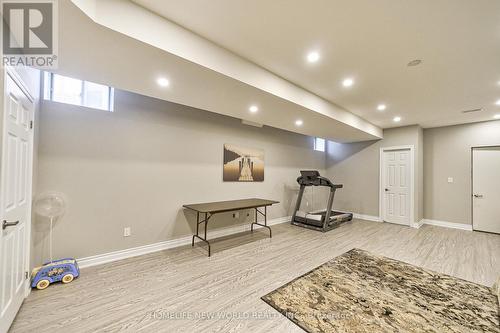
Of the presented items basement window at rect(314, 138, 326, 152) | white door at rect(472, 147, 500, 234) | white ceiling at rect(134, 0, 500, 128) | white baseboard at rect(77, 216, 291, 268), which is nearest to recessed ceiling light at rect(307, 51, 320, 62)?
white ceiling at rect(134, 0, 500, 128)

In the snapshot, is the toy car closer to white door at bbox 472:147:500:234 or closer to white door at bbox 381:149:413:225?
white door at bbox 381:149:413:225

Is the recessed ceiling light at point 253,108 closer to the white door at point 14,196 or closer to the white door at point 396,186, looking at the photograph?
the white door at point 14,196

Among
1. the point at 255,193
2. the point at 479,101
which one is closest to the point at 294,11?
the point at 255,193

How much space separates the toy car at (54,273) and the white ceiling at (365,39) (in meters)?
3.09

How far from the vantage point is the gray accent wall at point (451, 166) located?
520 cm

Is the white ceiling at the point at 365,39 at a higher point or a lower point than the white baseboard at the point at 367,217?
higher

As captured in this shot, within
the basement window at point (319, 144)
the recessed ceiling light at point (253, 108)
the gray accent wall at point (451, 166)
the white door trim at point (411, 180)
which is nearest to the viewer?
the recessed ceiling light at point (253, 108)

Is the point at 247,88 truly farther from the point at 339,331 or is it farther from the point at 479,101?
the point at 479,101

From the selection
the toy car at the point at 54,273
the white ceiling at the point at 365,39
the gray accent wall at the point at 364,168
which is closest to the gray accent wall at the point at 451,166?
the gray accent wall at the point at 364,168

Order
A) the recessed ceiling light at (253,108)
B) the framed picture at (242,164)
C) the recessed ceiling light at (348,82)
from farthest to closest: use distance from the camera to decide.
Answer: the framed picture at (242,164) → the recessed ceiling light at (253,108) → the recessed ceiling light at (348,82)

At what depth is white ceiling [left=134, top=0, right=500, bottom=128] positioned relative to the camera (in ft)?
6.02

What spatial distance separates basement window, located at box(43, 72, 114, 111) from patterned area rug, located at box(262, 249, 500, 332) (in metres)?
3.58

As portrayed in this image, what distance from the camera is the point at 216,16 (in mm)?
1966

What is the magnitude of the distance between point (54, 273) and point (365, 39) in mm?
4498
